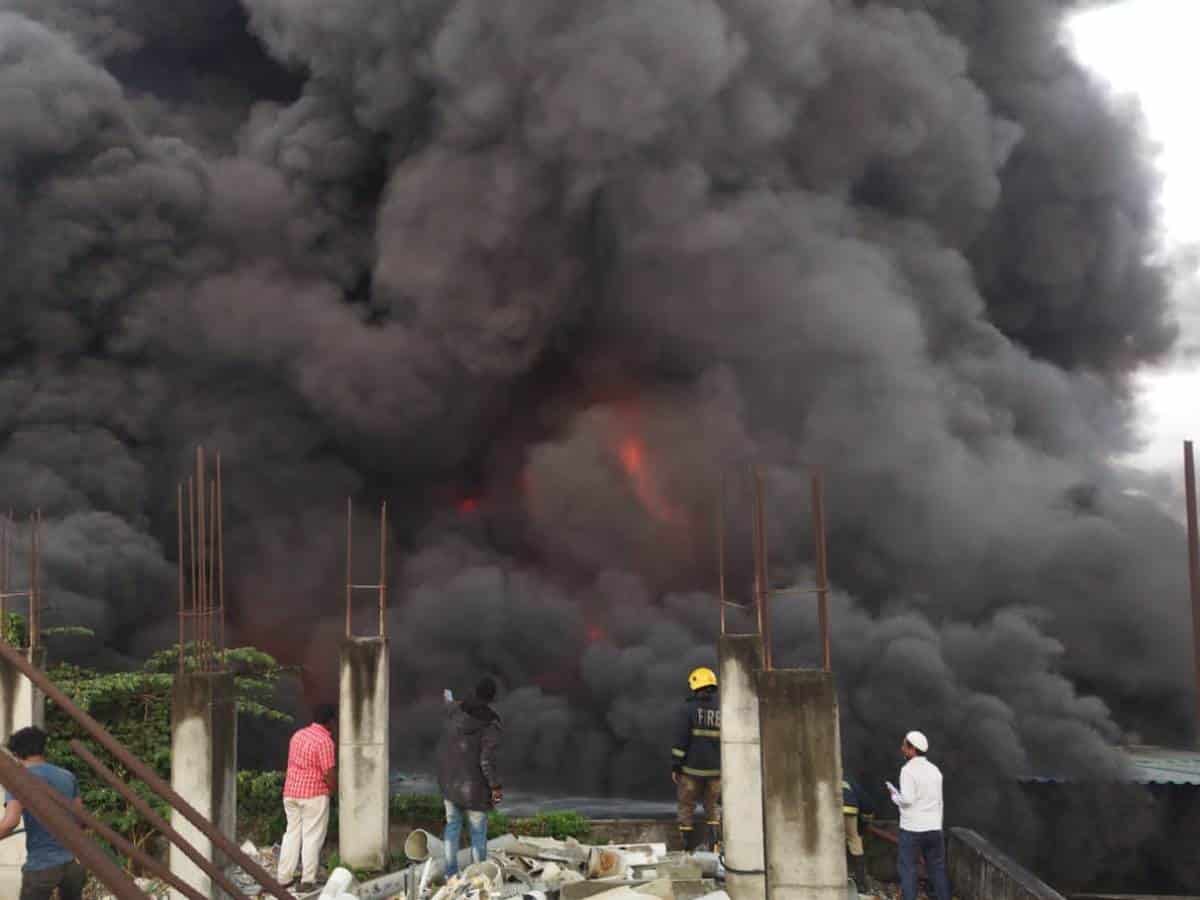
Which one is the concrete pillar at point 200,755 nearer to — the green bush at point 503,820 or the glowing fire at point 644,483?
the green bush at point 503,820

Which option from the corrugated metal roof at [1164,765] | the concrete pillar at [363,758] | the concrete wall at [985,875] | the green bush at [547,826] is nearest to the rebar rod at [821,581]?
the concrete wall at [985,875]

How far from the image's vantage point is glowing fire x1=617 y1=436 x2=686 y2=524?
23.4 meters

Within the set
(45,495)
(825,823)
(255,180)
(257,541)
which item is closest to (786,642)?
(825,823)

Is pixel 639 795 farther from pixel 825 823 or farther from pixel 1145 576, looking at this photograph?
pixel 825 823

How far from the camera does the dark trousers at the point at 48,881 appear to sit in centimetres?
589

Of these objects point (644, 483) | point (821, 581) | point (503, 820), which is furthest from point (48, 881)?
point (644, 483)

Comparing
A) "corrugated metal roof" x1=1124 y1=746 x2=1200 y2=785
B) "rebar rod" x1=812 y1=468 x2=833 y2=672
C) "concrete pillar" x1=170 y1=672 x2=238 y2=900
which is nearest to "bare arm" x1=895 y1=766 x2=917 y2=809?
"rebar rod" x1=812 y1=468 x2=833 y2=672


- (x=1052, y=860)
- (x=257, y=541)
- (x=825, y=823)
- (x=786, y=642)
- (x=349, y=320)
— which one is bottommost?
(x=1052, y=860)

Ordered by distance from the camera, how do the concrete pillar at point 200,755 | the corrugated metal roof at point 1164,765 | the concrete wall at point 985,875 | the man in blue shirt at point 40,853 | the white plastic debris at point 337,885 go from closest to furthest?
1. the man in blue shirt at point 40,853
2. the white plastic debris at point 337,885
3. the concrete wall at point 985,875
4. the concrete pillar at point 200,755
5. the corrugated metal roof at point 1164,765

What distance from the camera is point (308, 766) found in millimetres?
9578

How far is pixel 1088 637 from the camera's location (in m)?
16.9

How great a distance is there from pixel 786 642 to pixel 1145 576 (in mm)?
5315

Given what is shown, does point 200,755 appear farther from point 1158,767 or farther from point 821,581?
point 1158,767

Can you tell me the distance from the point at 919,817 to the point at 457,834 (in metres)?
3.57
